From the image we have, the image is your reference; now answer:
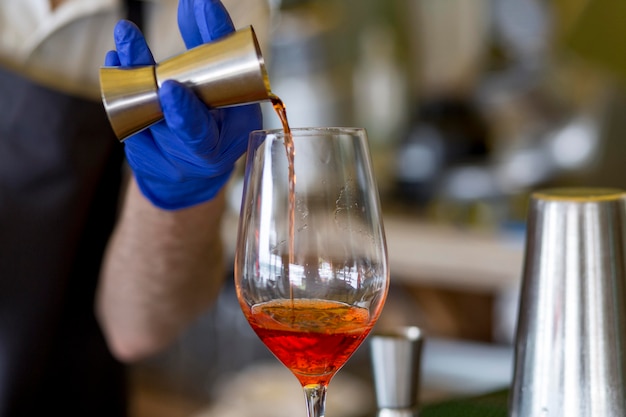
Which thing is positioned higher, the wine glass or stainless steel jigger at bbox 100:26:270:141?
stainless steel jigger at bbox 100:26:270:141

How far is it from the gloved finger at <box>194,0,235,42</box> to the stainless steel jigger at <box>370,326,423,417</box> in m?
0.28

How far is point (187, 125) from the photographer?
632 mm

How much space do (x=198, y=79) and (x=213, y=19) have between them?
81 mm

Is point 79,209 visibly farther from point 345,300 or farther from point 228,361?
point 228,361

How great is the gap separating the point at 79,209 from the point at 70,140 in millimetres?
91

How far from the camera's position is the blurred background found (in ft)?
6.80

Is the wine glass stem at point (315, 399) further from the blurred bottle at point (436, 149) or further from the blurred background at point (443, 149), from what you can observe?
the blurred bottle at point (436, 149)

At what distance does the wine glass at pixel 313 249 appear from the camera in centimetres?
63

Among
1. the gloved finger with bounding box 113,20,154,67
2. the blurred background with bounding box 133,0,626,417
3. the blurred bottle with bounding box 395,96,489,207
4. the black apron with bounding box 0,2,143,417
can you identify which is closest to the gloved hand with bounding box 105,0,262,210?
the gloved finger with bounding box 113,20,154,67

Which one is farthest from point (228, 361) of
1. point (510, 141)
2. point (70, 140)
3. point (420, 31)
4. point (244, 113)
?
point (244, 113)

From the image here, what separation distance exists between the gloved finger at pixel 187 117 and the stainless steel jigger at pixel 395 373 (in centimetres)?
22

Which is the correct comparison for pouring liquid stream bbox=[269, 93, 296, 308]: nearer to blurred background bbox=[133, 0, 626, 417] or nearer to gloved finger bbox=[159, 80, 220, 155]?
gloved finger bbox=[159, 80, 220, 155]

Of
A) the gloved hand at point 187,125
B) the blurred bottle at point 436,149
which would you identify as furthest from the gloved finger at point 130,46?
the blurred bottle at point 436,149

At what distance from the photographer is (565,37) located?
2.48 m
